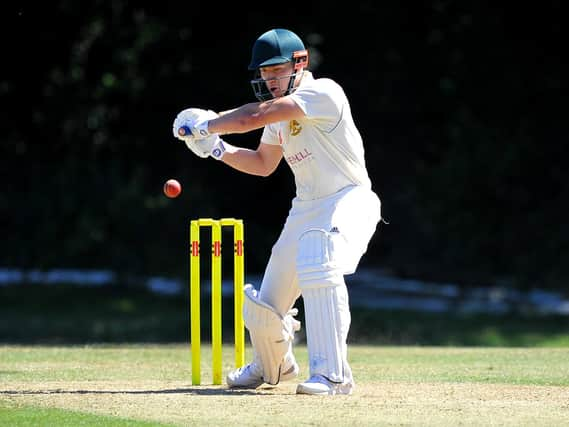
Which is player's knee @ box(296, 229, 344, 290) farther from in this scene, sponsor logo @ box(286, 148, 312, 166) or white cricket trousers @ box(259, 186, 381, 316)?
sponsor logo @ box(286, 148, 312, 166)

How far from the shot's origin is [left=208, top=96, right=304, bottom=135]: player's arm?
5.92 metres

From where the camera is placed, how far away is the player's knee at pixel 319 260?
19.3 feet

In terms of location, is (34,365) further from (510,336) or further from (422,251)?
(422,251)

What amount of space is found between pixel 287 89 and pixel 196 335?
137cm

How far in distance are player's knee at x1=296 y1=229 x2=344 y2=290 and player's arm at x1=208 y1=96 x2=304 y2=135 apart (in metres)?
0.57

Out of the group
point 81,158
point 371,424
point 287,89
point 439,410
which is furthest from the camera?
point 81,158

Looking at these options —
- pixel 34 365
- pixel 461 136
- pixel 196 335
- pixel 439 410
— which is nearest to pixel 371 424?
pixel 439 410

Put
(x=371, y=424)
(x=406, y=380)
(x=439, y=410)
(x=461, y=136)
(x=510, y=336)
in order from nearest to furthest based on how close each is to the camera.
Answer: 1. (x=371, y=424)
2. (x=439, y=410)
3. (x=406, y=380)
4. (x=510, y=336)
5. (x=461, y=136)

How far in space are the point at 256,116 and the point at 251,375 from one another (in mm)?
1384

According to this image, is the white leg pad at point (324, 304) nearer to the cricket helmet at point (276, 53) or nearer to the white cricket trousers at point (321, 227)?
the white cricket trousers at point (321, 227)

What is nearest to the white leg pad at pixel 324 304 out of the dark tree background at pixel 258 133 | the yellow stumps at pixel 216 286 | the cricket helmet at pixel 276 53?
the yellow stumps at pixel 216 286

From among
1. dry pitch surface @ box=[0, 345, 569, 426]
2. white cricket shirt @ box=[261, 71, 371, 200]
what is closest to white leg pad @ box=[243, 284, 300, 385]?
dry pitch surface @ box=[0, 345, 569, 426]

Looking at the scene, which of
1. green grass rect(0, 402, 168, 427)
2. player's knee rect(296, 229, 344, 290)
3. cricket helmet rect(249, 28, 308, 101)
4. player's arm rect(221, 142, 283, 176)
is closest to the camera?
green grass rect(0, 402, 168, 427)

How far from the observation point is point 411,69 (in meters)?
17.2
